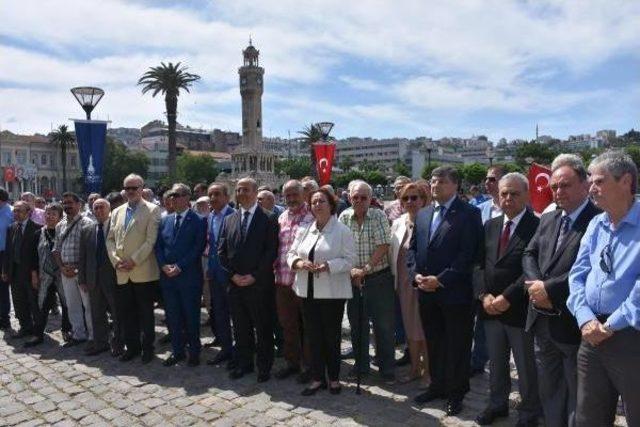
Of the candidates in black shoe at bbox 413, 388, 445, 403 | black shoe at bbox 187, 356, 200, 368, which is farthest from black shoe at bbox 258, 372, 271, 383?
black shoe at bbox 413, 388, 445, 403

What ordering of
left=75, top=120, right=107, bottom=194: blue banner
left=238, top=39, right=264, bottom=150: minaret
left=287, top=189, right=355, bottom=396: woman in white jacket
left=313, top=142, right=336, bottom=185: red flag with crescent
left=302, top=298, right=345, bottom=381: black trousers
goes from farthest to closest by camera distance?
1. left=238, top=39, right=264, bottom=150: minaret
2. left=313, top=142, right=336, bottom=185: red flag with crescent
3. left=75, top=120, right=107, bottom=194: blue banner
4. left=302, top=298, right=345, bottom=381: black trousers
5. left=287, top=189, right=355, bottom=396: woman in white jacket

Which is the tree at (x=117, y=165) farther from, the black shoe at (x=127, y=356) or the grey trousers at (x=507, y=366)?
the grey trousers at (x=507, y=366)

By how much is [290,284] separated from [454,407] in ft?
7.27

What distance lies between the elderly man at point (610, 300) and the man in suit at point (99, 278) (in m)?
5.82

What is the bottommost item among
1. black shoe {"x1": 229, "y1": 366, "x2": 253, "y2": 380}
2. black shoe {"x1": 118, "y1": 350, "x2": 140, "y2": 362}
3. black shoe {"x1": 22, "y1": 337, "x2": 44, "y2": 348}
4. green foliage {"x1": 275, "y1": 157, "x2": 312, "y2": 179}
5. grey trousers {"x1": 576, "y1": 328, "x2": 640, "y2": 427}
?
black shoe {"x1": 22, "y1": 337, "x2": 44, "y2": 348}

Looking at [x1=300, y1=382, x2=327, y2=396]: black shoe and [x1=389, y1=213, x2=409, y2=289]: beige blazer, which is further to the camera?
[x1=389, y1=213, x2=409, y2=289]: beige blazer

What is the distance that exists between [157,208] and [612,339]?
5.54 meters

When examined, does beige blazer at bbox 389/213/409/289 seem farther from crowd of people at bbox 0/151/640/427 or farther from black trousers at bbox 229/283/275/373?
black trousers at bbox 229/283/275/373

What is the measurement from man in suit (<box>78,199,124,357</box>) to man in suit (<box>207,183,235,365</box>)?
145 centimetres

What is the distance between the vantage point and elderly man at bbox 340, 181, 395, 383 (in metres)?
5.81

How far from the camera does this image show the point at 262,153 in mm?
81188

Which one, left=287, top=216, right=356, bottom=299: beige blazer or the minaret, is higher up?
the minaret

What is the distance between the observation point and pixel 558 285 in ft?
12.5

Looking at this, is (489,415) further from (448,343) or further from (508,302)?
(508,302)
